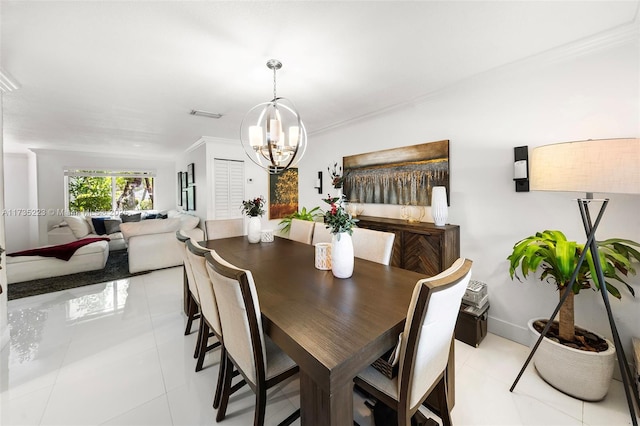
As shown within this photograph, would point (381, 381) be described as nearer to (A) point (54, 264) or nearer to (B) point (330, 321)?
(B) point (330, 321)

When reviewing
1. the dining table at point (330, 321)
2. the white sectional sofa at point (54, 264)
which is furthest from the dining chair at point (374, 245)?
the white sectional sofa at point (54, 264)

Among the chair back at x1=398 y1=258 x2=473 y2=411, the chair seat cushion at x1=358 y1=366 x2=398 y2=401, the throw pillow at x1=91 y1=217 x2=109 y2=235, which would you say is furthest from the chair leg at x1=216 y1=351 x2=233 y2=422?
the throw pillow at x1=91 y1=217 x2=109 y2=235

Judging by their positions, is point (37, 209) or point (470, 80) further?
point (37, 209)

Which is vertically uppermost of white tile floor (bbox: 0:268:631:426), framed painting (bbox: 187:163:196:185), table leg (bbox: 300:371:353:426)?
framed painting (bbox: 187:163:196:185)

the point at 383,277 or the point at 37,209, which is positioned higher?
the point at 37,209

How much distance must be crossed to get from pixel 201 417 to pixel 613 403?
102 inches

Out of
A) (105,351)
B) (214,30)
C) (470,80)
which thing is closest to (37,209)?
(105,351)

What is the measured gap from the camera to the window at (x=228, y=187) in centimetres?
509

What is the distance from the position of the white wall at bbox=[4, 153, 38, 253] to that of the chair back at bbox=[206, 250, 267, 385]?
24.9ft

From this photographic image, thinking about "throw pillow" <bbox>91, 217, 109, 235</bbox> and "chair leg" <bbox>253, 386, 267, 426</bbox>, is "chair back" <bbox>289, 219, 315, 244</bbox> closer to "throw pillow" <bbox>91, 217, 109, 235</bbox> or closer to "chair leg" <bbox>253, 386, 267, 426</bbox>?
"chair leg" <bbox>253, 386, 267, 426</bbox>

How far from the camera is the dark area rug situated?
10.9 ft

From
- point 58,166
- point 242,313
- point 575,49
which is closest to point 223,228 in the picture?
point 242,313

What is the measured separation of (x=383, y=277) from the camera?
5.29ft

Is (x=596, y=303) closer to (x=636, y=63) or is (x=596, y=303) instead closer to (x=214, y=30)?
(x=636, y=63)
